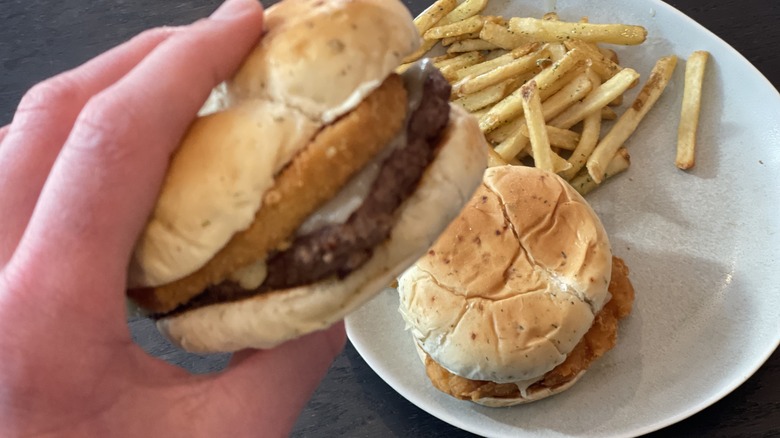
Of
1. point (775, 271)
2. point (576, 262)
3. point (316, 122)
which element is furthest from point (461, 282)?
point (775, 271)

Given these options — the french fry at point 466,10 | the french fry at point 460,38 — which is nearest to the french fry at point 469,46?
the french fry at point 460,38

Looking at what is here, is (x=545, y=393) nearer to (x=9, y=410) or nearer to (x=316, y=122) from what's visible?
(x=316, y=122)

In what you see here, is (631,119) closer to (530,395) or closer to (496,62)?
(496,62)

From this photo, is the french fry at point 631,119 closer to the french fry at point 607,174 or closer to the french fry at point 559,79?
the french fry at point 607,174

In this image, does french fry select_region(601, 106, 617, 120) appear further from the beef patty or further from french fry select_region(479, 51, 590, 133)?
the beef patty

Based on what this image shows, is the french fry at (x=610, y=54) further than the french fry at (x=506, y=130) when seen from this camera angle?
Yes

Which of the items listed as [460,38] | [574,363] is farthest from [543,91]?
[574,363]
